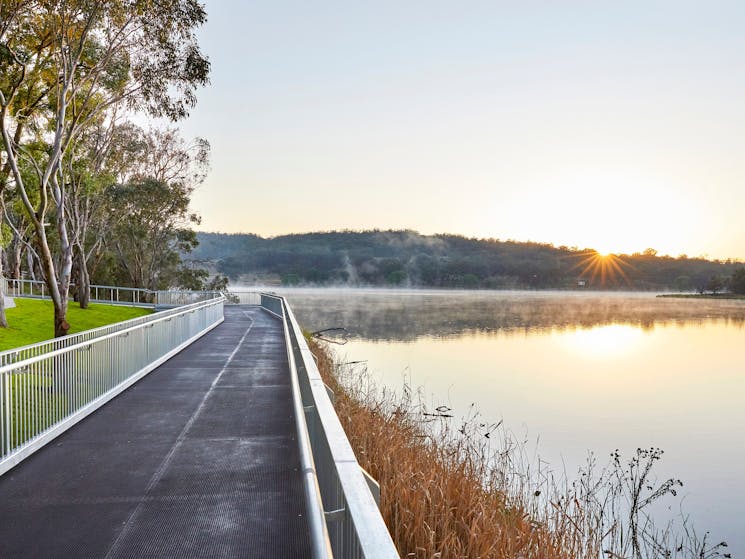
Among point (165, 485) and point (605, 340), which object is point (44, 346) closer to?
point (165, 485)

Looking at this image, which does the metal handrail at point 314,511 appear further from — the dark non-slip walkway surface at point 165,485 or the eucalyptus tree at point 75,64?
the eucalyptus tree at point 75,64

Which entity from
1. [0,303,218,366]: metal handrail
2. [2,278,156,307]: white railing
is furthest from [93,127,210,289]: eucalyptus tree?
[0,303,218,366]: metal handrail

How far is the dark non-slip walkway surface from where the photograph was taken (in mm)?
4262

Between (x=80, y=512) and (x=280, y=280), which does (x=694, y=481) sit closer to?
(x=80, y=512)

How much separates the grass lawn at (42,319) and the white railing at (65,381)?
357 inches

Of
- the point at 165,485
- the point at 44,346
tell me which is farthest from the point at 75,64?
the point at 165,485

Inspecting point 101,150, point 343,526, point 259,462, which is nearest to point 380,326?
point 101,150

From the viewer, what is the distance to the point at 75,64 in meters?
16.8

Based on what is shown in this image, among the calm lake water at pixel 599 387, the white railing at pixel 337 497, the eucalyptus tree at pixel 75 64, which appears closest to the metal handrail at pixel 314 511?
the white railing at pixel 337 497

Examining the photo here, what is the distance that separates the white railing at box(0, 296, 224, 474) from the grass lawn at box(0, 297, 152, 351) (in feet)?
29.8

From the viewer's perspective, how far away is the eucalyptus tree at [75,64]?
54.2ft

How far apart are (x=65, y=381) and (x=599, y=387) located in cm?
2238

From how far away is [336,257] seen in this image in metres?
182

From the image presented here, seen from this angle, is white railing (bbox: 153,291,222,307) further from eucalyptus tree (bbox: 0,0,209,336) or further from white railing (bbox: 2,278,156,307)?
eucalyptus tree (bbox: 0,0,209,336)
